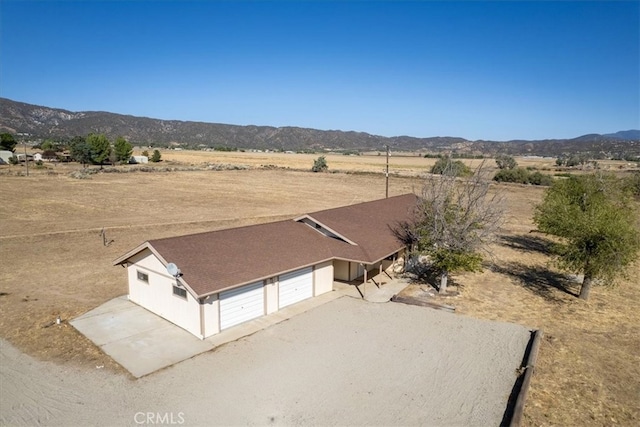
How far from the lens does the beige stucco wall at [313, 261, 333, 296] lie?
Answer: 19928 mm

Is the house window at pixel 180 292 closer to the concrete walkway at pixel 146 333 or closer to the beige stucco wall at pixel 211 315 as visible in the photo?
the beige stucco wall at pixel 211 315

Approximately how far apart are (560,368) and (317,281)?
1030 cm

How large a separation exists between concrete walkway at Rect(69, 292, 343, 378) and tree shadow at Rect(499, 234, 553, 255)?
19955 mm

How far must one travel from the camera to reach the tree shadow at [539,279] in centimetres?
2139

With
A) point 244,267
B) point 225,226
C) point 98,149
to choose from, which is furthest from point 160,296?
point 98,149

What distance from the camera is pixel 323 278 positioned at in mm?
20391

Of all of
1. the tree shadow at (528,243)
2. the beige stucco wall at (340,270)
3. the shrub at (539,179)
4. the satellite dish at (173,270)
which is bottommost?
the tree shadow at (528,243)

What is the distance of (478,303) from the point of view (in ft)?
65.0

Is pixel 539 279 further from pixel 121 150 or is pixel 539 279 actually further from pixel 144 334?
pixel 121 150

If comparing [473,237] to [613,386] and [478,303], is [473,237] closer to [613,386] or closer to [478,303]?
[478,303]

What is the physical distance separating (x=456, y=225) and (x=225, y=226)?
21.5 m

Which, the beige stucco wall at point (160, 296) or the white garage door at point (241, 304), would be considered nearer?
the beige stucco wall at point (160, 296)

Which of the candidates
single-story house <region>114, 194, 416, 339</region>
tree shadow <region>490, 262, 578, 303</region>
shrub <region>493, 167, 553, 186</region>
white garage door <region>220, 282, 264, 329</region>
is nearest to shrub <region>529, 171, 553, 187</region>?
shrub <region>493, 167, 553, 186</region>

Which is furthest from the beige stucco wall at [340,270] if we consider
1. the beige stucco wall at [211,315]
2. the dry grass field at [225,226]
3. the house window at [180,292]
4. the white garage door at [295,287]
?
the house window at [180,292]
